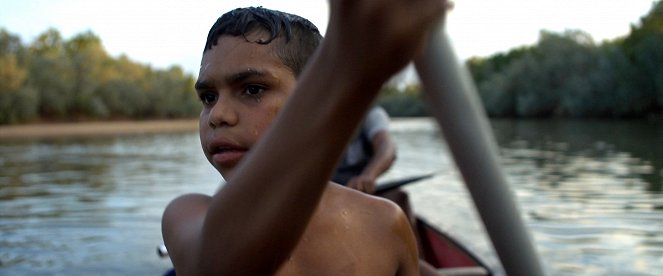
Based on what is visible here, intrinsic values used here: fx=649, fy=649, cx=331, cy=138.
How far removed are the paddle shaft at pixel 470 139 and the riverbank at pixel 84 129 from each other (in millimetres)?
42760

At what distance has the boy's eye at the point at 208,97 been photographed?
110cm

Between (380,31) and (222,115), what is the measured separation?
51cm

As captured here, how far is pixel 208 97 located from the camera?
1113mm

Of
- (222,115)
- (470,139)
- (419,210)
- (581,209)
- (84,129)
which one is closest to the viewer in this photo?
(470,139)

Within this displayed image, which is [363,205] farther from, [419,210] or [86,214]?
[86,214]

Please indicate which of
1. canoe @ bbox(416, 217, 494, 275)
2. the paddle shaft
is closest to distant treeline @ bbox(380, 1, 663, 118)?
canoe @ bbox(416, 217, 494, 275)

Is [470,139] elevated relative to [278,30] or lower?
lower

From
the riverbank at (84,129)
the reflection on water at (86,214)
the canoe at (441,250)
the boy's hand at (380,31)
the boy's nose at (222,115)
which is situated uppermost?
the boy's hand at (380,31)

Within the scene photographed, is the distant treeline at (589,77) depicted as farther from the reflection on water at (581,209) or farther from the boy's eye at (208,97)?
the boy's eye at (208,97)

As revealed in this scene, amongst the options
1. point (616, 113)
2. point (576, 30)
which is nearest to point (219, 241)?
point (616, 113)

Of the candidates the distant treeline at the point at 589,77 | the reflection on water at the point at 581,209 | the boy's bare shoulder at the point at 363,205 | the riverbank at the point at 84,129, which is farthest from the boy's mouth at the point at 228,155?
the riverbank at the point at 84,129

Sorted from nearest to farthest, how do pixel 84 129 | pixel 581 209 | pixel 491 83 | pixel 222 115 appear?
pixel 222 115
pixel 581 209
pixel 84 129
pixel 491 83

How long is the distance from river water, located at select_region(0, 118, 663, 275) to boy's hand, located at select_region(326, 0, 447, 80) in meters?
0.08

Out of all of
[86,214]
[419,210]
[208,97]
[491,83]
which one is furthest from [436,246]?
[491,83]
